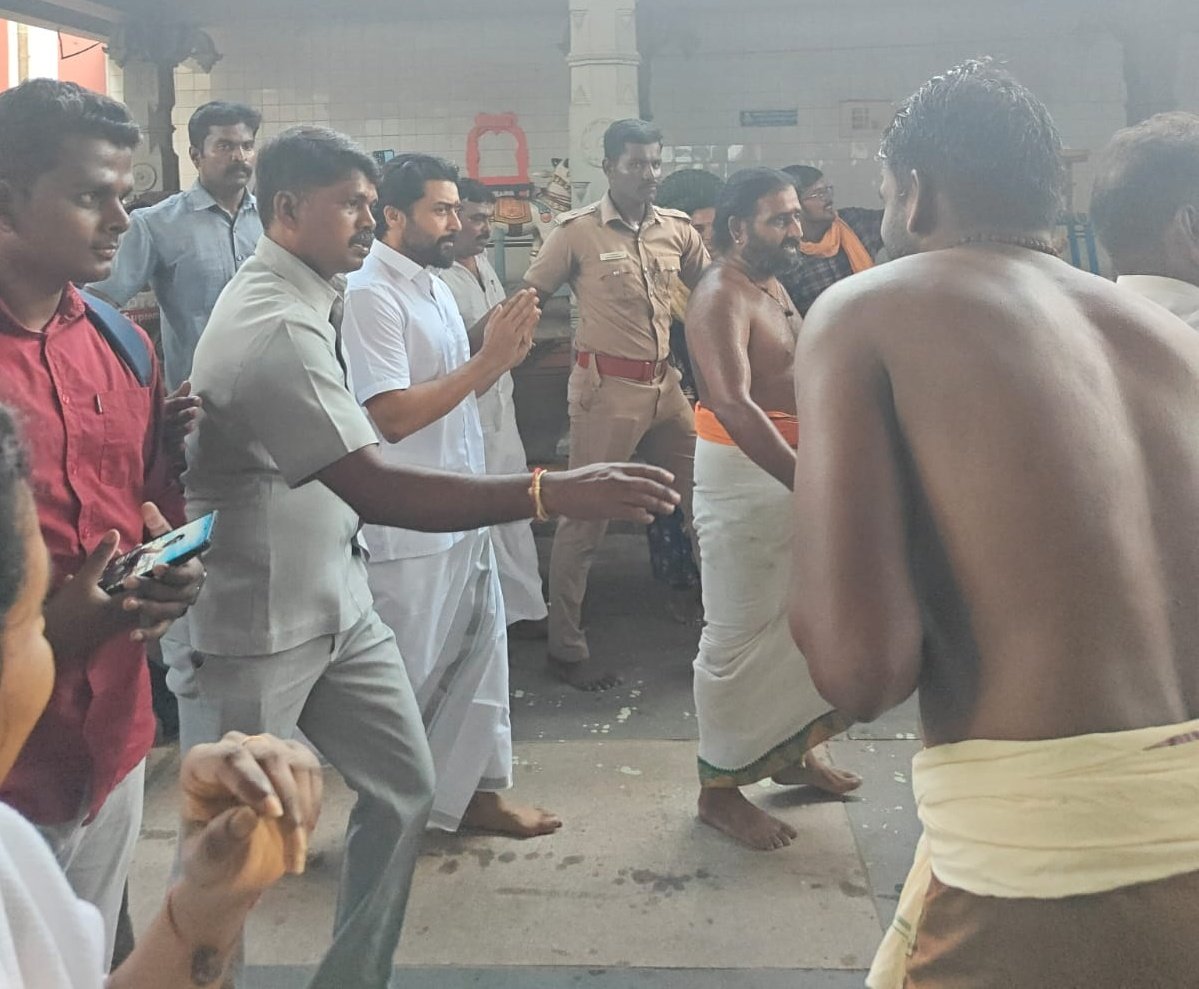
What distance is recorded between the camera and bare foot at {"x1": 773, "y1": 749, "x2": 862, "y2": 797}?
3.57m

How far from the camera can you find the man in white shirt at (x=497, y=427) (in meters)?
4.75

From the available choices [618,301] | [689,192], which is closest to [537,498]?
[618,301]

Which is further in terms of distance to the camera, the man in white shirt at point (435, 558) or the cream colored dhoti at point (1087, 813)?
the man in white shirt at point (435, 558)

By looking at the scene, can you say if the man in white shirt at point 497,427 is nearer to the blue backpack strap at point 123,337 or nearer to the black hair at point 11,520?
the blue backpack strap at point 123,337

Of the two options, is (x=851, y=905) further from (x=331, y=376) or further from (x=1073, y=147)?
(x=1073, y=147)

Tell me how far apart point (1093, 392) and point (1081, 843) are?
51 centimetres

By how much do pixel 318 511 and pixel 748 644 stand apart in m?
1.47

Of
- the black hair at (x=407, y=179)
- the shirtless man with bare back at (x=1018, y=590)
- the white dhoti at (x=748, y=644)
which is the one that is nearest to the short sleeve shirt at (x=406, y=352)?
the black hair at (x=407, y=179)

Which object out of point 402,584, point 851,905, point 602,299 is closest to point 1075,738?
point 851,905

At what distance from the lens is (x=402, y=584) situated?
3.14 metres

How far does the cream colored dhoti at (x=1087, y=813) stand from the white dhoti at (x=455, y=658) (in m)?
1.98

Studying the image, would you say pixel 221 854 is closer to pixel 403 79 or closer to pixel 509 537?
pixel 509 537

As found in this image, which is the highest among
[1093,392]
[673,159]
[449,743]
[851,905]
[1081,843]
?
[673,159]

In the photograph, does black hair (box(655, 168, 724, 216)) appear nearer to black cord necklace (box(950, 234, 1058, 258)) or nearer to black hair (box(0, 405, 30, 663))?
black cord necklace (box(950, 234, 1058, 258))
